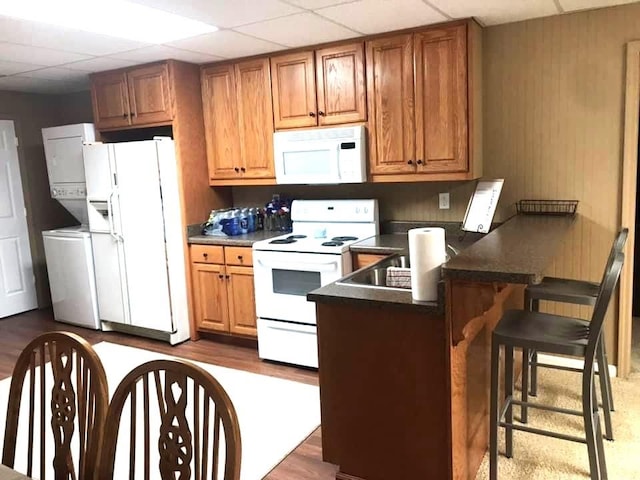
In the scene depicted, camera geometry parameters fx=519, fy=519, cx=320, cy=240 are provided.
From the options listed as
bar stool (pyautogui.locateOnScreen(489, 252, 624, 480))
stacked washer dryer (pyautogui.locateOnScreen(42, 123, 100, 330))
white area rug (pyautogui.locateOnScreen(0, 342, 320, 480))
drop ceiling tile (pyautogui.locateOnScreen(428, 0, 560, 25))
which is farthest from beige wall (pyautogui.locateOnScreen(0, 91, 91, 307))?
bar stool (pyautogui.locateOnScreen(489, 252, 624, 480))

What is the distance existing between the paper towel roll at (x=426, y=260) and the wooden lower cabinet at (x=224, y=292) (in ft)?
6.89

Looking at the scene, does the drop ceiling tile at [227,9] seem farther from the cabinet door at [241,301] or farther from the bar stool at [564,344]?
the bar stool at [564,344]

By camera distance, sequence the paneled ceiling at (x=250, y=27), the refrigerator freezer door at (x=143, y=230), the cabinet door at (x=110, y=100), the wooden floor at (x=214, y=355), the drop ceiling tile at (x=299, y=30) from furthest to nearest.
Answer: the cabinet door at (x=110, y=100) → the refrigerator freezer door at (x=143, y=230) → the drop ceiling tile at (x=299, y=30) → the paneled ceiling at (x=250, y=27) → the wooden floor at (x=214, y=355)

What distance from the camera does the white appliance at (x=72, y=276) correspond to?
4.60 m

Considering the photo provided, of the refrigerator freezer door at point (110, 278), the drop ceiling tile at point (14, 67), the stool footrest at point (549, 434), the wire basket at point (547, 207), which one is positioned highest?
the drop ceiling tile at point (14, 67)

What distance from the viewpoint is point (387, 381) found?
2.10m

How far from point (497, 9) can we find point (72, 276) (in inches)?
160

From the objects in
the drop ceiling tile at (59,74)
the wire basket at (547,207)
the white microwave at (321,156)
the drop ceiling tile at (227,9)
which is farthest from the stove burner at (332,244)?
the drop ceiling tile at (59,74)

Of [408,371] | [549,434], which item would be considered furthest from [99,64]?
[549,434]

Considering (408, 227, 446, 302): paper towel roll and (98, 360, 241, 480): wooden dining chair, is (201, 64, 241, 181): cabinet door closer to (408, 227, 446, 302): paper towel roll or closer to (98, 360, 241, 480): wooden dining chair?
(408, 227, 446, 302): paper towel roll

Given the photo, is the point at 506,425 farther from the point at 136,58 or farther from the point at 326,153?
the point at 136,58

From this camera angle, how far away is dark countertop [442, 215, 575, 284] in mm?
1696

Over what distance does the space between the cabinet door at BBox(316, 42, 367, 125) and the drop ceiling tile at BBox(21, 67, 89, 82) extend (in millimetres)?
2144

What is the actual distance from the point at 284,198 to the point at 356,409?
2431 millimetres
